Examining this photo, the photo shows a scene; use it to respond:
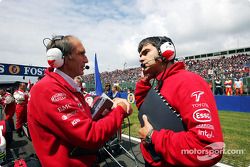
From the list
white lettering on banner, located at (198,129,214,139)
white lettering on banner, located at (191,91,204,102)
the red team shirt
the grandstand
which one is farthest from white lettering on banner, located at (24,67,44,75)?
white lettering on banner, located at (198,129,214,139)

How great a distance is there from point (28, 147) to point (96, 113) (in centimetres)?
537

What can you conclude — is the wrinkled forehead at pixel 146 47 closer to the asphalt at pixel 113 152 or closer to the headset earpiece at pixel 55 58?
the headset earpiece at pixel 55 58

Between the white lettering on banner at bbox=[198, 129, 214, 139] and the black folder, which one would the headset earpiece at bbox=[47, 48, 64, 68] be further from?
the white lettering on banner at bbox=[198, 129, 214, 139]

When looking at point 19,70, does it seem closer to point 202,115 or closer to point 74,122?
point 74,122

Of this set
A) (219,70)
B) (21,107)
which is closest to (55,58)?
→ (21,107)

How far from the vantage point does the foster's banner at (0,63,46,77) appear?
1439 cm

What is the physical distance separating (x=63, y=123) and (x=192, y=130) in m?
0.86

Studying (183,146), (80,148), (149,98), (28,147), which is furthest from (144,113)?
(28,147)

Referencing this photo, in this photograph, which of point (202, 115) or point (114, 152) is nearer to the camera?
point (202, 115)

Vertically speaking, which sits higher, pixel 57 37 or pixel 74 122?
pixel 57 37

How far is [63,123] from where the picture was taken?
138cm

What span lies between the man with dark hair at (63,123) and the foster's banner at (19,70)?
14.9 metres

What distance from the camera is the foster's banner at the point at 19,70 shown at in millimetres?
14391

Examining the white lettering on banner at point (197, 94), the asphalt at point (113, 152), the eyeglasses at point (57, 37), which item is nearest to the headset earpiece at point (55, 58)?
the eyeglasses at point (57, 37)
